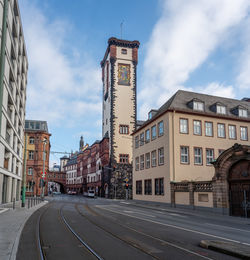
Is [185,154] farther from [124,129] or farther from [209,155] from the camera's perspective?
[124,129]

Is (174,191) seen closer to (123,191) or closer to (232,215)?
(232,215)

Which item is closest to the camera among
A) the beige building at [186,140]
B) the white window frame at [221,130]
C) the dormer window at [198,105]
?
the beige building at [186,140]

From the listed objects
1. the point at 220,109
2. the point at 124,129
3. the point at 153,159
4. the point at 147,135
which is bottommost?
the point at 153,159

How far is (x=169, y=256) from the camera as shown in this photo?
777cm

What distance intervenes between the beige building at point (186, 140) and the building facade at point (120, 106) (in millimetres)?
17105

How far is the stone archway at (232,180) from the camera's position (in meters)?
22.0

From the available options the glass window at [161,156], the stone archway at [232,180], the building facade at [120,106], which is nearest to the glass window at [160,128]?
the glass window at [161,156]

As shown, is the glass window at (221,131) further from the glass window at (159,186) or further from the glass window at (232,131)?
the glass window at (159,186)

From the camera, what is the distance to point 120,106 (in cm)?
5931

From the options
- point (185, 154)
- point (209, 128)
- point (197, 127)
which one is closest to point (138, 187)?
point (185, 154)

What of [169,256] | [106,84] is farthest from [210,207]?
[106,84]

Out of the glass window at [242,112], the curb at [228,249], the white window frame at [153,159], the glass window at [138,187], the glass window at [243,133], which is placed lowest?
the curb at [228,249]

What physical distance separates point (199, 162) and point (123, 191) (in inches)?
1007

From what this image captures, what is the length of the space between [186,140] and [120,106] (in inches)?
1050
